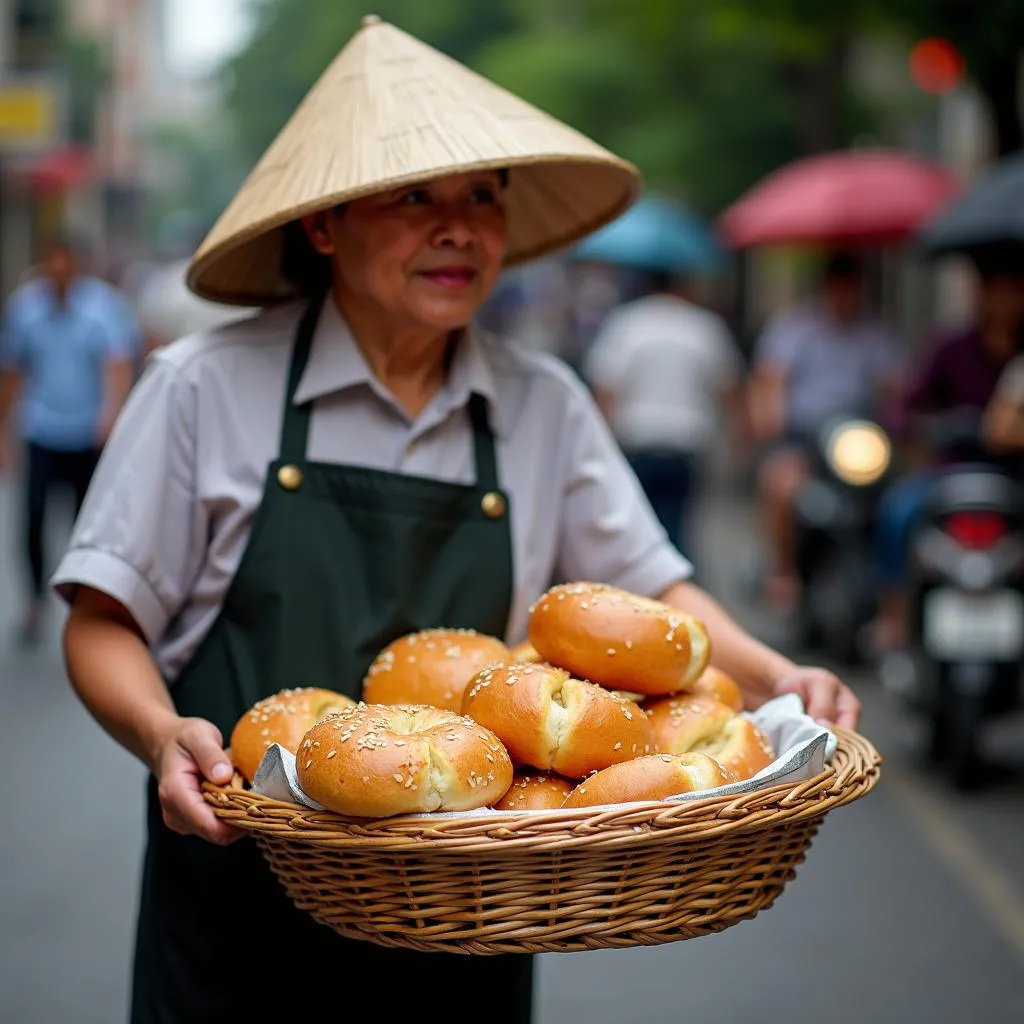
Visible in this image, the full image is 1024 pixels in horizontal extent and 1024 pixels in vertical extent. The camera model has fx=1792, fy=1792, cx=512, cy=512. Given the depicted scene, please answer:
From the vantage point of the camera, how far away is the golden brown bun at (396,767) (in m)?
2.18

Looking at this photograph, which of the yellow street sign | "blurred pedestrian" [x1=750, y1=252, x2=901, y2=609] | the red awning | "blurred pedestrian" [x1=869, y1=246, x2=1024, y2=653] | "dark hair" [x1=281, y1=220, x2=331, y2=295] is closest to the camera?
"dark hair" [x1=281, y1=220, x2=331, y2=295]

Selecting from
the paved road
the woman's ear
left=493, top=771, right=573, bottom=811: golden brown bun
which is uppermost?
the woman's ear

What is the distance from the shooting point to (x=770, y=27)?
1146 centimetres

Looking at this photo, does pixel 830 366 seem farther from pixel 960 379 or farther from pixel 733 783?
pixel 733 783

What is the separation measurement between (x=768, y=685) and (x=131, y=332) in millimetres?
7753

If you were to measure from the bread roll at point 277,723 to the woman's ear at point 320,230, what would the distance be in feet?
2.41

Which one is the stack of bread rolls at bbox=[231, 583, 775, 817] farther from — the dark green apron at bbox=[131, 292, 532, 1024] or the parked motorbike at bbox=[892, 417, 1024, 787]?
the parked motorbike at bbox=[892, 417, 1024, 787]

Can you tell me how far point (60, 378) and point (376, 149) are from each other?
283 inches

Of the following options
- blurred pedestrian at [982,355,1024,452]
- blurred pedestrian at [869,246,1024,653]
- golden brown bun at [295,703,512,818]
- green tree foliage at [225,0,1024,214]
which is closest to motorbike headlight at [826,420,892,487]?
blurred pedestrian at [869,246,1024,653]

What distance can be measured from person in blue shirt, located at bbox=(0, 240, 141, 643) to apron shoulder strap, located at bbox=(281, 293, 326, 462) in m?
6.67

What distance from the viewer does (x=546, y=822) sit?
7.03ft

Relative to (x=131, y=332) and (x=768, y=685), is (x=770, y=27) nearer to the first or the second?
(x=131, y=332)

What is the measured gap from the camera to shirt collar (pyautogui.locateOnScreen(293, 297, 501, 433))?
282 centimetres

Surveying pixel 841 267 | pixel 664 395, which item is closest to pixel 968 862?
pixel 664 395
